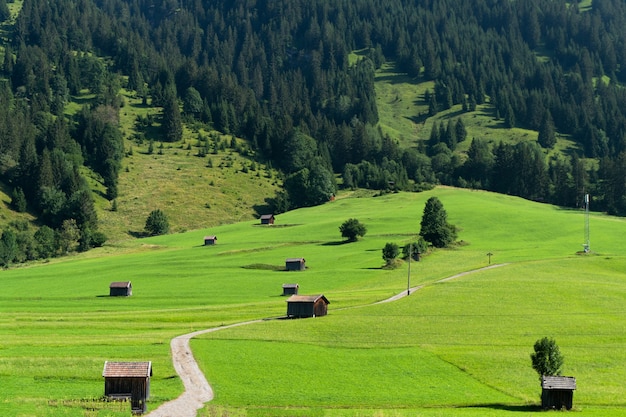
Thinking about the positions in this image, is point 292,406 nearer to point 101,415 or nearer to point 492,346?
point 101,415

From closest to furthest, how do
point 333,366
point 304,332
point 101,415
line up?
point 101,415 < point 333,366 < point 304,332

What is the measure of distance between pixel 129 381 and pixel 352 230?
10783 centimetres

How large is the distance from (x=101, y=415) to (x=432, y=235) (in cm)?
10835

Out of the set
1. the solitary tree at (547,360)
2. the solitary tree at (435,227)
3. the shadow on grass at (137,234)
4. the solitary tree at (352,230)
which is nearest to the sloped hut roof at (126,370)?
the solitary tree at (547,360)

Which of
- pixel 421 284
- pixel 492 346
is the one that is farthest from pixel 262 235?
pixel 492 346

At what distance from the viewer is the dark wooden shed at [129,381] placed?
55.8m

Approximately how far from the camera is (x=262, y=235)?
174500 mm

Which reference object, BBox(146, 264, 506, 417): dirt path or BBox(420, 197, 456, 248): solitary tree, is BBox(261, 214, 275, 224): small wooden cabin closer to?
BBox(420, 197, 456, 248): solitary tree

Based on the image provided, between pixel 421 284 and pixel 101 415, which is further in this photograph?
pixel 421 284

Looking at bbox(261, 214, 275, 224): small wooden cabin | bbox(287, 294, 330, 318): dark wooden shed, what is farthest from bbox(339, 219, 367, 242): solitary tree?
bbox(287, 294, 330, 318): dark wooden shed

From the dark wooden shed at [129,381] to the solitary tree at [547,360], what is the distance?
31.0 meters

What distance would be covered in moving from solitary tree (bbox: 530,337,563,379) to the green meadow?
6.66ft

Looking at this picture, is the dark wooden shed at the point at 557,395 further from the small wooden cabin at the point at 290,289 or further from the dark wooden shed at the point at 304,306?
the small wooden cabin at the point at 290,289

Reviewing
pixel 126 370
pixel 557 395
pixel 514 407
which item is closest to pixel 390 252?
pixel 514 407
